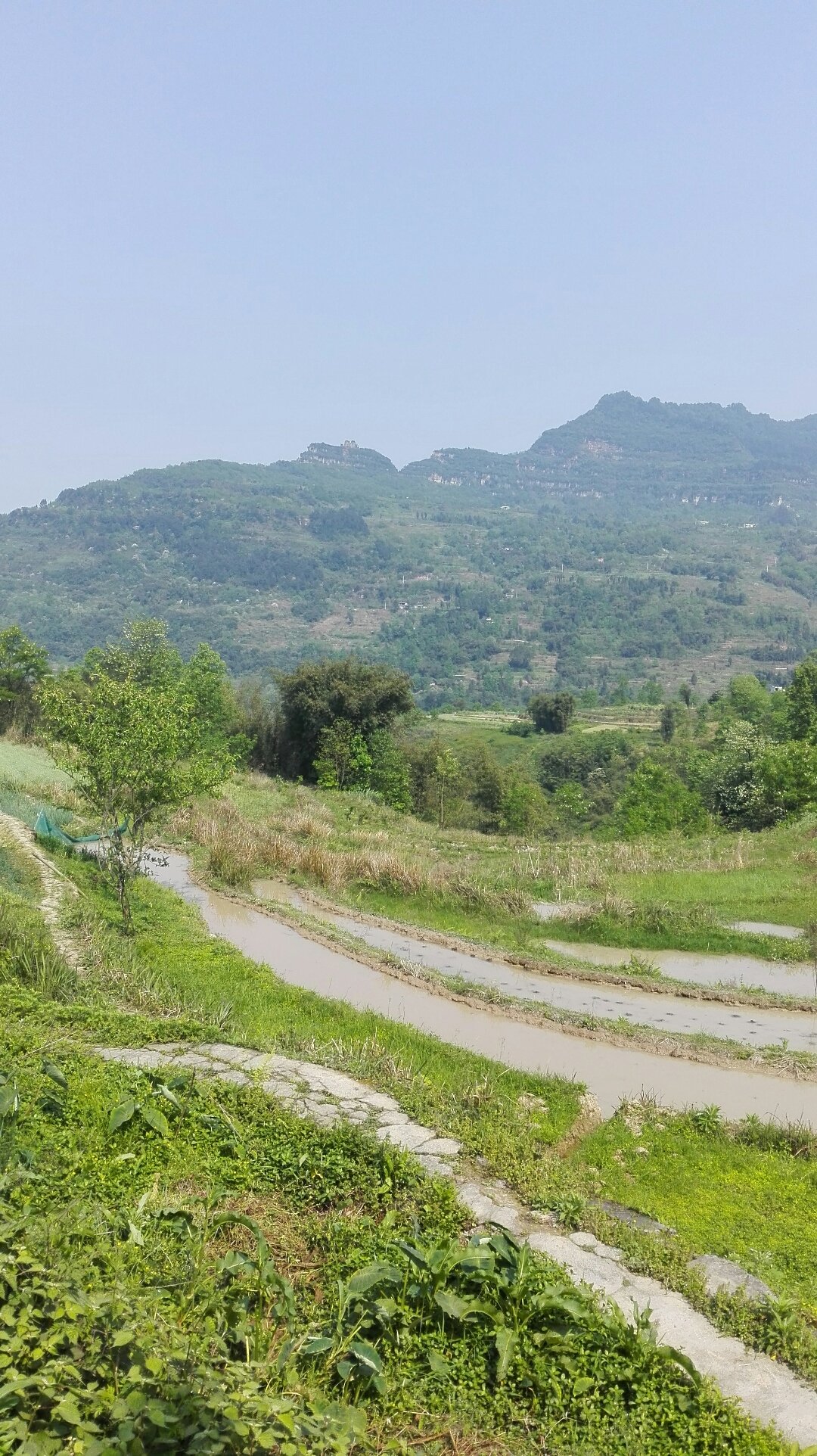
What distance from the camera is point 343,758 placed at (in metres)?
39.5

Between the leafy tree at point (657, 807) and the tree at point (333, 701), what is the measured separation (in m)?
10.2

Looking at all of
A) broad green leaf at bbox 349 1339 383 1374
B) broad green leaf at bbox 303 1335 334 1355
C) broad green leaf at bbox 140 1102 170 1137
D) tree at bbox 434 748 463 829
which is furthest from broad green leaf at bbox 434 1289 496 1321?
tree at bbox 434 748 463 829

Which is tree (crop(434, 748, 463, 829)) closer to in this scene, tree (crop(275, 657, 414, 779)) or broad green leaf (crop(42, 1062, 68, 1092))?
tree (crop(275, 657, 414, 779))

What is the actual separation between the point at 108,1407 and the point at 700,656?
201436 mm

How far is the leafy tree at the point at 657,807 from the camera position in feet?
110

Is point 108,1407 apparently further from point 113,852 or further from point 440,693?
point 440,693

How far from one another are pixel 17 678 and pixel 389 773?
1485 centimetres

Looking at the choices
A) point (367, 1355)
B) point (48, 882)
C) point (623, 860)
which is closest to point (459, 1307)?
point (367, 1355)

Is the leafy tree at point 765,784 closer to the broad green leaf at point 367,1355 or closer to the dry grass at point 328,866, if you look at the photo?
the dry grass at point 328,866

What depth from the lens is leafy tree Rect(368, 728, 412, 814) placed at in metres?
38.4

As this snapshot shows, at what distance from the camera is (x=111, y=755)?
1330cm

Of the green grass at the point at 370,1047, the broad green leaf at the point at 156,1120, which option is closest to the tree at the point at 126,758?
the green grass at the point at 370,1047

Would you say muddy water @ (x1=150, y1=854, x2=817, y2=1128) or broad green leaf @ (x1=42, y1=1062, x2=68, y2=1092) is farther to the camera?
muddy water @ (x1=150, y1=854, x2=817, y2=1128)

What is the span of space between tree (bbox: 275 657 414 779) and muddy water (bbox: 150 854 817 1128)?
24.3 meters
